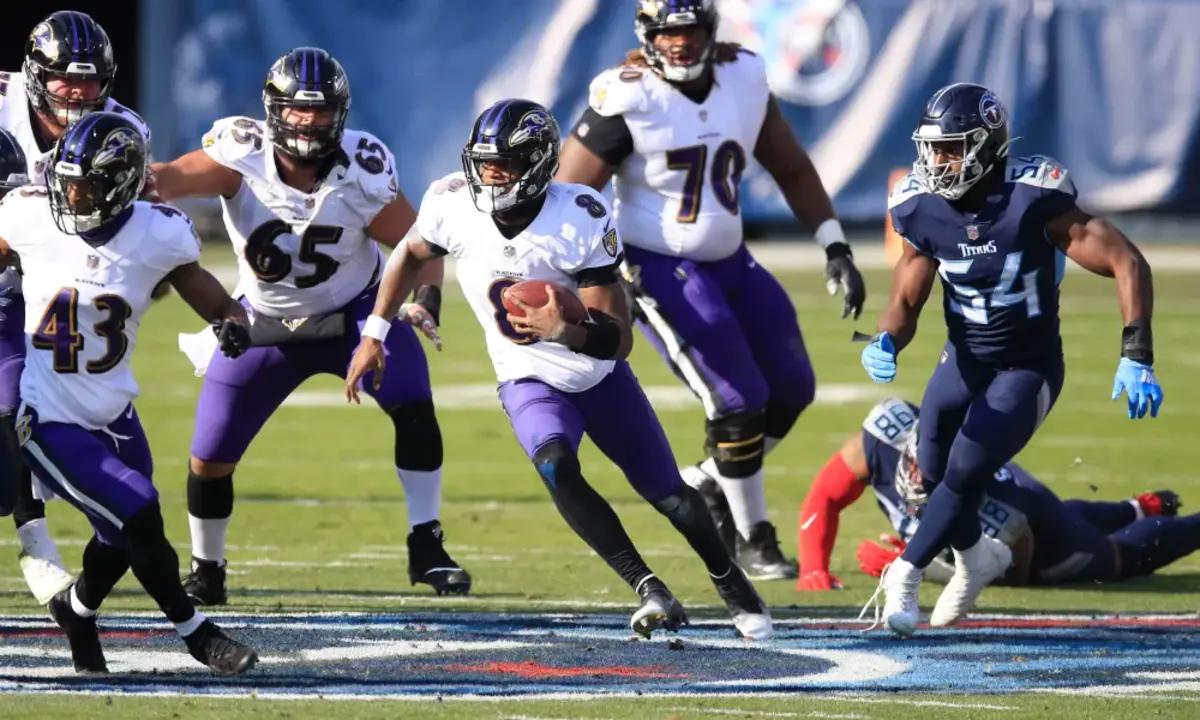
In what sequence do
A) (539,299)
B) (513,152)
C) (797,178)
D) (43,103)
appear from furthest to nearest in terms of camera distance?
1. (797,178)
2. (43,103)
3. (513,152)
4. (539,299)

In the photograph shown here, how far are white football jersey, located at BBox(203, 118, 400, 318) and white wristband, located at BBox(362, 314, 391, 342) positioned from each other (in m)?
0.55

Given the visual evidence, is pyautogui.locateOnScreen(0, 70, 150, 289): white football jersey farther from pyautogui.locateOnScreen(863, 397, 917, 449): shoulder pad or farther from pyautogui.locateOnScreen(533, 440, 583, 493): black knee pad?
pyautogui.locateOnScreen(863, 397, 917, 449): shoulder pad

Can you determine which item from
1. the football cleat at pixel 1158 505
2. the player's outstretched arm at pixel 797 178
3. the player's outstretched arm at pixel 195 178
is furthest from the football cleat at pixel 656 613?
the football cleat at pixel 1158 505

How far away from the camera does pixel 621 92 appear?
22.9 feet

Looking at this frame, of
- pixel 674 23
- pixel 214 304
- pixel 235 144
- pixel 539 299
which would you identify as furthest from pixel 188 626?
pixel 674 23

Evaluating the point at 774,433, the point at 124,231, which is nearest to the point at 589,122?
the point at 774,433

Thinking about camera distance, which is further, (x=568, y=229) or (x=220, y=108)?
(x=220, y=108)

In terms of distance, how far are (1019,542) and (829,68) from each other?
42.2 ft

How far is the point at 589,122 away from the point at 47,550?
2387mm

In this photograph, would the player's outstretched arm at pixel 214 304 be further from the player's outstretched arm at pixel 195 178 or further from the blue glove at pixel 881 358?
the blue glove at pixel 881 358

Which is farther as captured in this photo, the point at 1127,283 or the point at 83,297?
the point at 1127,283

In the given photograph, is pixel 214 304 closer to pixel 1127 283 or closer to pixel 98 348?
pixel 98 348

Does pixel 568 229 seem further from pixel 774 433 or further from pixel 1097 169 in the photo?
pixel 1097 169

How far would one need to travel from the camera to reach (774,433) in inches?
279
